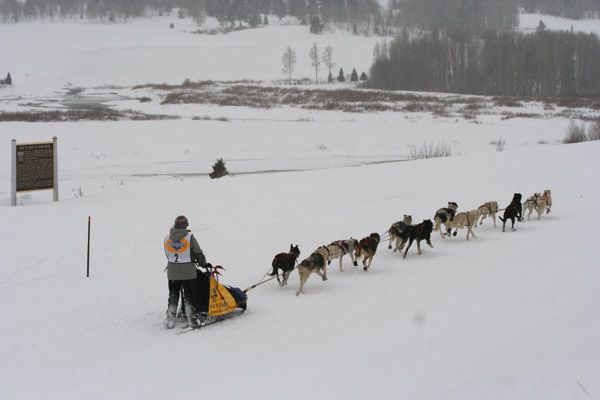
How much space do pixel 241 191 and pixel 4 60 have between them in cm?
9406

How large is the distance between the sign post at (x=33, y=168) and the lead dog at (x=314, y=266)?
895cm

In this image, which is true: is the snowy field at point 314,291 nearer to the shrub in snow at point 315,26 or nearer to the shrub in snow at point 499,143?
the shrub in snow at point 499,143

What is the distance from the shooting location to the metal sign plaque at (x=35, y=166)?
15219 mm

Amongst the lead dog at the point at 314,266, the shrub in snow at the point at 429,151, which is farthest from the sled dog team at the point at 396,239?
the shrub in snow at the point at 429,151

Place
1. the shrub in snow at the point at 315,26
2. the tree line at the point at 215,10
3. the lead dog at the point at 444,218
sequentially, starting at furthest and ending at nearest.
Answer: the tree line at the point at 215,10, the shrub in snow at the point at 315,26, the lead dog at the point at 444,218

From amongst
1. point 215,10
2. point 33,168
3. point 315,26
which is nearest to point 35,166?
point 33,168

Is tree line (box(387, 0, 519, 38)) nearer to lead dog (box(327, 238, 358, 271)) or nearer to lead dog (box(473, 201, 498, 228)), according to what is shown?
lead dog (box(473, 201, 498, 228))

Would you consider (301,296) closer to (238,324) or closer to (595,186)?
(238,324)

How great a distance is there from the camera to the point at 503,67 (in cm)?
8012

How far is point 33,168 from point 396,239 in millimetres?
9362

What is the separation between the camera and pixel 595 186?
1611 cm

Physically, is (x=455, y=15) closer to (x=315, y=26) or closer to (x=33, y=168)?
(x=315, y=26)

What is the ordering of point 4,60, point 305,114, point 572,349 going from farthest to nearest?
point 4,60
point 305,114
point 572,349

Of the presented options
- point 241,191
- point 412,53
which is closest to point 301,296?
point 241,191
